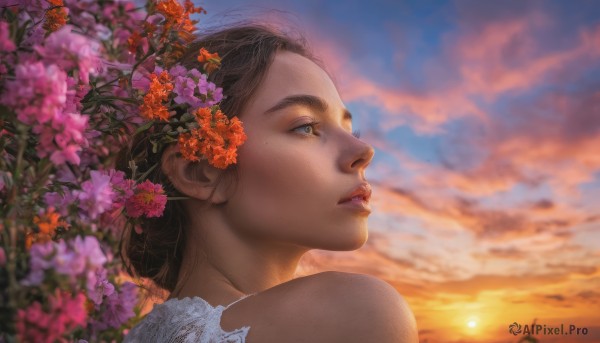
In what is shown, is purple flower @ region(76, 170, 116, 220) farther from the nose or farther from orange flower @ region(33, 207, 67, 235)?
the nose

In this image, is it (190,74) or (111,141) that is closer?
(111,141)

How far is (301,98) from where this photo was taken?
245 centimetres

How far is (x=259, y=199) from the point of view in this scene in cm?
232

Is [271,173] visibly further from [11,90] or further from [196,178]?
[11,90]

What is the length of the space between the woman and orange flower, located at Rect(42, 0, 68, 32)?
660mm

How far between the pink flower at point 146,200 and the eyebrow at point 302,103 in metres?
0.53

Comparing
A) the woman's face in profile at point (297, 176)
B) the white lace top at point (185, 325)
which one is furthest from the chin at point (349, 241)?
the white lace top at point (185, 325)

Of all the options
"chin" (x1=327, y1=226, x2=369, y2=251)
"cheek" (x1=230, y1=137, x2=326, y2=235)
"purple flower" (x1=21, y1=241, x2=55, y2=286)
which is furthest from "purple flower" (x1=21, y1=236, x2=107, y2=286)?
"chin" (x1=327, y1=226, x2=369, y2=251)

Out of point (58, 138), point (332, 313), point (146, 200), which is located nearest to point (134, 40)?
point (146, 200)

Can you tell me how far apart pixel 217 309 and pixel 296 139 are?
2.22 feet

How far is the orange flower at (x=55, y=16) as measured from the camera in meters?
2.00

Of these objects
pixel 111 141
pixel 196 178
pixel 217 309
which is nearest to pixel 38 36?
pixel 111 141

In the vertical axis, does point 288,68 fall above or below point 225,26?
below

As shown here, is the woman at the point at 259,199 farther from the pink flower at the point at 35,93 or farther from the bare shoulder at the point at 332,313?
the pink flower at the point at 35,93
